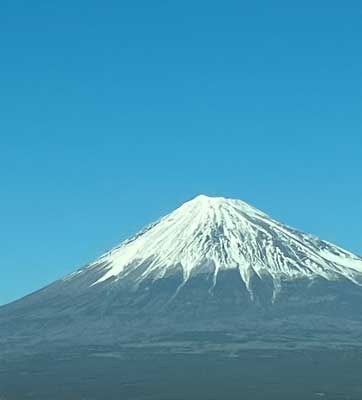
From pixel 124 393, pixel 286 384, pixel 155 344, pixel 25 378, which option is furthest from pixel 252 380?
pixel 155 344

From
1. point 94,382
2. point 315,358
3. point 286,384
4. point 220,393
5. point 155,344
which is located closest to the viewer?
point 220,393

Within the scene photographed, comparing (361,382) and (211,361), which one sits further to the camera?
(211,361)

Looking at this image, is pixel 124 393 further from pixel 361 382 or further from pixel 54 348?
pixel 54 348

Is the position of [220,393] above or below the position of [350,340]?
below

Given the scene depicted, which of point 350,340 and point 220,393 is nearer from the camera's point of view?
point 220,393

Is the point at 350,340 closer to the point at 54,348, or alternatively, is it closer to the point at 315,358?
the point at 315,358

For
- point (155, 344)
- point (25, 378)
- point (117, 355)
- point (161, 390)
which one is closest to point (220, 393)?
point (161, 390)

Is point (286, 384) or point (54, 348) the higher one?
point (54, 348)

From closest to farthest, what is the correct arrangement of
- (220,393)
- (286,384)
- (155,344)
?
(220,393)
(286,384)
(155,344)

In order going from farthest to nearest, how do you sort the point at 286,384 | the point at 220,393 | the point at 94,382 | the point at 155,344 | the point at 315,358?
the point at 155,344, the point at 315,358, the point at 94,382, the point at 286,384, the point at 220,393
